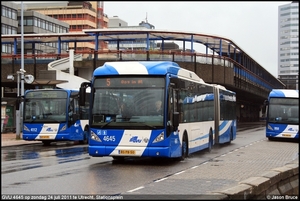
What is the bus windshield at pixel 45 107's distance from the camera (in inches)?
1006

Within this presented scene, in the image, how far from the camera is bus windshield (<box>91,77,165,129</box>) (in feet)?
49.2

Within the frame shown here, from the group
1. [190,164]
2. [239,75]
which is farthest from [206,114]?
[239,75]

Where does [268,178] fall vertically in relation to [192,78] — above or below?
below

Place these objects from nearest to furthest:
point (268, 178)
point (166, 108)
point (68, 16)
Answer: point (268, 178), point (166, 108), point (68, 16)

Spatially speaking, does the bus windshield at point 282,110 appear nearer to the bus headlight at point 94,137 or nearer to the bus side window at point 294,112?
the bus side window at point 294,112

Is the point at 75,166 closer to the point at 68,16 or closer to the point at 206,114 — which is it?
the point at 206,114

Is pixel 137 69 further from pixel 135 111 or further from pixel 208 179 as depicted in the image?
pixel 208 179

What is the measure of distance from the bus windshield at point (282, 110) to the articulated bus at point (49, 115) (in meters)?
11.3

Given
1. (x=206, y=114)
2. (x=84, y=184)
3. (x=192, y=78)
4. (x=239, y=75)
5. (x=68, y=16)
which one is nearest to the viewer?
(x=84, y=184)

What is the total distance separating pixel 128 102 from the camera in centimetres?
1505

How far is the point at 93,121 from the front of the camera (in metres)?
15.4

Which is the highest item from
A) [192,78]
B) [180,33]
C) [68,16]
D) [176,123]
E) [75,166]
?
[68,16]

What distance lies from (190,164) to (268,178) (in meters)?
6.62

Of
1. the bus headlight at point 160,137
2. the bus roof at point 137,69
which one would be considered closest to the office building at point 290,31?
the bus roof at point 137,69
